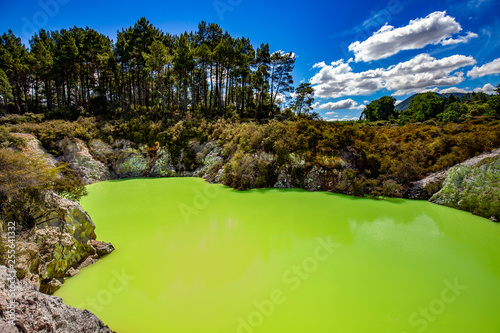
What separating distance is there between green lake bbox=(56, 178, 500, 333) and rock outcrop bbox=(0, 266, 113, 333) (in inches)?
24.8

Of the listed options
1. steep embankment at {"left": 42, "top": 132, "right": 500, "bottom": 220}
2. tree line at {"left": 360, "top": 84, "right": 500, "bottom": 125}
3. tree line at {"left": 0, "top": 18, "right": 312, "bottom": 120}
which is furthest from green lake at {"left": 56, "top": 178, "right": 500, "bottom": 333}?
tree line at {"left": 360, "top": 84, "right": 500, "bottom": 125}

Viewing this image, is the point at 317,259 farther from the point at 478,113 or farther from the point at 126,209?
the point at 478,113

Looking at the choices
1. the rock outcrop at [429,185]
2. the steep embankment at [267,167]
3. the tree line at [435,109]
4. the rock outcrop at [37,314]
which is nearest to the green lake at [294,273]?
the rock outcrop at [37,314]

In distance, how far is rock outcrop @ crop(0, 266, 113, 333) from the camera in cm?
235

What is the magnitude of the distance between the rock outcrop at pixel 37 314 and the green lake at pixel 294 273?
63 centimetres

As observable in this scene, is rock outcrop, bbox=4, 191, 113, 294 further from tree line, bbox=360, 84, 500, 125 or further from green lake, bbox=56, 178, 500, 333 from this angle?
tree line, bbox=360, 84, 500, 125

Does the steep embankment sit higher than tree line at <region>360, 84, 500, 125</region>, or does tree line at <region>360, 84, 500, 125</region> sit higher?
tree line at <region>360, 84, 500, 125</region>

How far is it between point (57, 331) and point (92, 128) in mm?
20383

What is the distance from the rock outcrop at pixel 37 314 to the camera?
235cm

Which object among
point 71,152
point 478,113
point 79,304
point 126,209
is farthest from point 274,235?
point 478,113

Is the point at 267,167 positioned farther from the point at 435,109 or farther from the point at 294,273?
the point at 435,109

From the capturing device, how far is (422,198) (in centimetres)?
1077

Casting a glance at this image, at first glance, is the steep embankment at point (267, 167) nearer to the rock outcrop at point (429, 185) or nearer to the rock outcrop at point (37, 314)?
the rock outcrop at point (429, 185)

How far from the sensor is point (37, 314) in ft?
8.44
